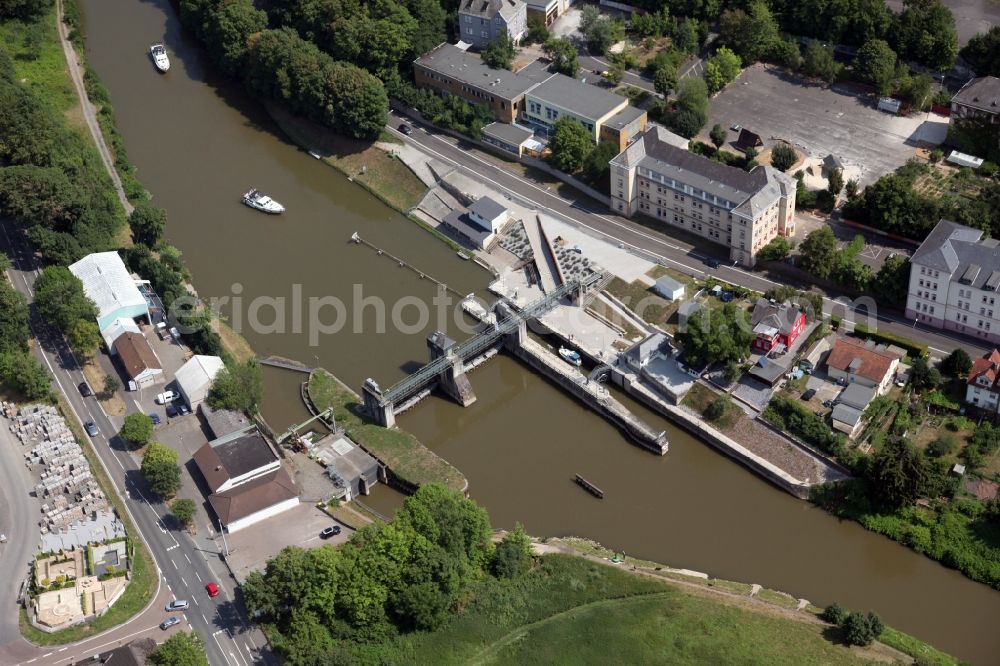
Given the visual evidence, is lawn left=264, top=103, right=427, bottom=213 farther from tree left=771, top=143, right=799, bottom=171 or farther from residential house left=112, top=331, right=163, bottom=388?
tree left=771, top=143, right=799, bottom=171

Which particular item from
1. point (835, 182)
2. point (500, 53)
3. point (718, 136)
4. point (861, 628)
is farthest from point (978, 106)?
point (861, 628)

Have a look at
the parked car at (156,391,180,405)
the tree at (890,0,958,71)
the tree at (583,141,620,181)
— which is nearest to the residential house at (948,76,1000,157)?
the tree at (890,0,958,71)

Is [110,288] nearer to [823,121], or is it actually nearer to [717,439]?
[717,439]

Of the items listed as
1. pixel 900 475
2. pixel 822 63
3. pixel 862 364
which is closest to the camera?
pixel 900 475

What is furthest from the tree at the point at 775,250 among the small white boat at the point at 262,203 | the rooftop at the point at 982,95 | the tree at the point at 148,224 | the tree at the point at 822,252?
the tree at the point at 148,224

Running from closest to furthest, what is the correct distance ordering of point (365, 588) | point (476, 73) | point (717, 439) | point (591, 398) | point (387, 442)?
1. point (365, 588)
2. point (717, 439)
3. point (387, 442)
4. point (591, 398)
5. point (476, 73)

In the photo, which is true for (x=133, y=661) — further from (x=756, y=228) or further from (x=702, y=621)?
(x=756, y=228)
